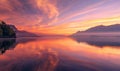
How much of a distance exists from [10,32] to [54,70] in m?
183

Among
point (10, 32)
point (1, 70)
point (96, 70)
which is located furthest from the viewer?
point (10, 32)

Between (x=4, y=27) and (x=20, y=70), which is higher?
(x=4, y=27)

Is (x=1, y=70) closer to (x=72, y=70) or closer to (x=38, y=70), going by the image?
(x=38, y=70)

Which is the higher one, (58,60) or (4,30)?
(4,30)

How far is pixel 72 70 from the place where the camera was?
22.8 metres

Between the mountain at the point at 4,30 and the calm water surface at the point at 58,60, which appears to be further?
the mountain at the point at 4,30

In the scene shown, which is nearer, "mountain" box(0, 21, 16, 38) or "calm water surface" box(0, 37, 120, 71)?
"calm water surface" box(0, 37, 120, 71)

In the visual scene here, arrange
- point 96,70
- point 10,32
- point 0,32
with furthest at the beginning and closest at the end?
point 10,32
point 0,32
point 96,70

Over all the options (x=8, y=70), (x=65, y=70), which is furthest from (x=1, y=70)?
(x=65, y=70)

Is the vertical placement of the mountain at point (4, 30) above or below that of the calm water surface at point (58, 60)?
above

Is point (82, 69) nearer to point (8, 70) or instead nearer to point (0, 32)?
point (8, 70)

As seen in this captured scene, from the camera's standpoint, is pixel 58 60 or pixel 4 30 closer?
pixel 58 60

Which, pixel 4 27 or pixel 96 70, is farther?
pixel 4 27

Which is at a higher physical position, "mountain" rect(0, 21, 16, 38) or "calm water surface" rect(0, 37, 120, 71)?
"mountain" rect(0, 21, 16, 38)
